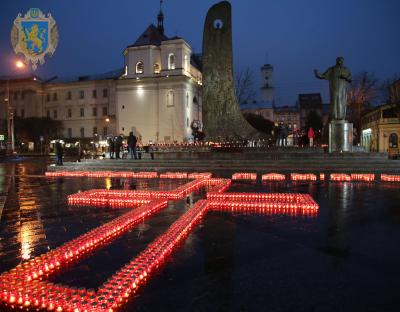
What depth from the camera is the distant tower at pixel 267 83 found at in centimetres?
12662

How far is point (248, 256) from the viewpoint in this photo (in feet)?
15.1

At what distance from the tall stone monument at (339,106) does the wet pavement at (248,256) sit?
1226 centimetres

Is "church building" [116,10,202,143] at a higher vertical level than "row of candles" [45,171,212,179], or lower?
higher

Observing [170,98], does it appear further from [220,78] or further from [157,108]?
[220,78]

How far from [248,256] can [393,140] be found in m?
56.5

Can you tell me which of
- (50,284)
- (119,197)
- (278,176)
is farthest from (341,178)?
(50,284)

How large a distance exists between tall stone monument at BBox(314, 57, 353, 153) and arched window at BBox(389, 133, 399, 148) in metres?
38.9

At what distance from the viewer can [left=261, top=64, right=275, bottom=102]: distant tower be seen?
127 m

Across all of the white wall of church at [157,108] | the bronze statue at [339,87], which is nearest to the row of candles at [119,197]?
the bronze statue at [339,87]

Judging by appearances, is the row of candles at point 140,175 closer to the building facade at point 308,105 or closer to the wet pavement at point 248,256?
the wet pavement at point 248,256

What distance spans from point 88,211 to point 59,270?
3.64m

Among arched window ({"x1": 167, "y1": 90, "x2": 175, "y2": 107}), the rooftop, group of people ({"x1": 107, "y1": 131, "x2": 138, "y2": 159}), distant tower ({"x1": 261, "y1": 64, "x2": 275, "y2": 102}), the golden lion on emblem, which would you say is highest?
distant tower ({"x1": 261, "y1": 64, "x2": 275, "y2": 102})

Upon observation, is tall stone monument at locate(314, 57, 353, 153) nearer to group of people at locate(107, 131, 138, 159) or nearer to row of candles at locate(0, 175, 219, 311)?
group of people at locate(107, 131, 138, 159)

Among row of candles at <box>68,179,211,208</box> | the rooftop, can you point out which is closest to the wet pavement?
row of candles at <box>68,179,211,208</box>
